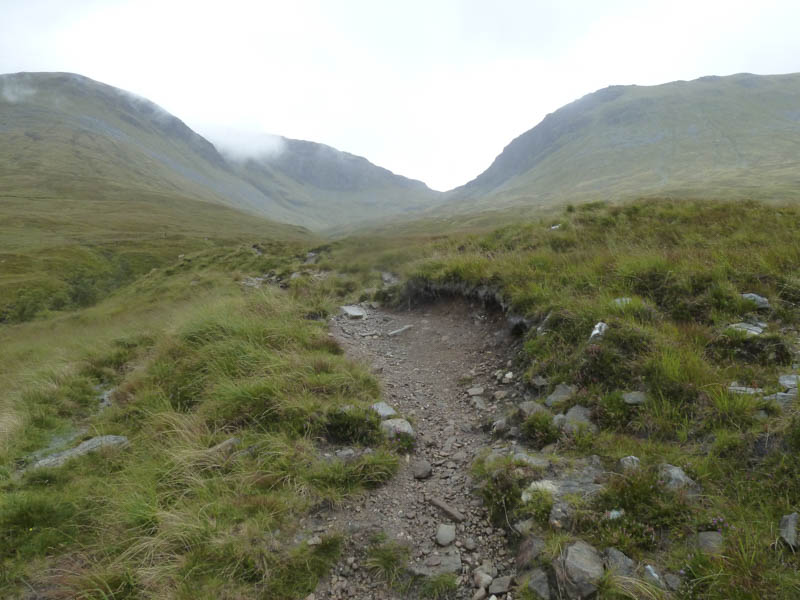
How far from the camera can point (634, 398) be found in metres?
5.29

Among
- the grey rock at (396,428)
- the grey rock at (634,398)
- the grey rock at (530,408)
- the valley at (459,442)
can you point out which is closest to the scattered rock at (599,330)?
the valley at (459,442)

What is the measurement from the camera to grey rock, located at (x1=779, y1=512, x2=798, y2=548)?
10.2 ft

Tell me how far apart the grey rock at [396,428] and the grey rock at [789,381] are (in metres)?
4.66

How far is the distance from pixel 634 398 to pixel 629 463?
4.05ft

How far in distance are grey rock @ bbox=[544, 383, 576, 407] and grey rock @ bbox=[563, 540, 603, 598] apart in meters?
2.35

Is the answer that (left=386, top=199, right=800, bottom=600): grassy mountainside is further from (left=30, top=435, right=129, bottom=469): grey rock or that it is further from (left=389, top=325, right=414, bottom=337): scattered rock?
(left=30, top=435, right=129, bottom=469): grey rock

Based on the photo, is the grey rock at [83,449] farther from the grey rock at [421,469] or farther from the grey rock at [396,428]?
the grey rock at [421,469]

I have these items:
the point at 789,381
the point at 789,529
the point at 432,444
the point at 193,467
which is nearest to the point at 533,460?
the point at 432,444

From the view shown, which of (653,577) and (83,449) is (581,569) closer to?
(653,577)

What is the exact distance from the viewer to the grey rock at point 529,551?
3738 mm

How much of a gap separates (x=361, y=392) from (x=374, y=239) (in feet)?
54.2

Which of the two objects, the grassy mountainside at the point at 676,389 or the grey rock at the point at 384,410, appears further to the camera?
the grey rock at the point at 384,410

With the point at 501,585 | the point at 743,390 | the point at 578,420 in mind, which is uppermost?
the point at 743,390

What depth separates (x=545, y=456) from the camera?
4.88 metres
